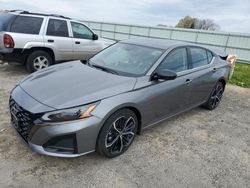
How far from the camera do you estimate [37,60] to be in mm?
6391

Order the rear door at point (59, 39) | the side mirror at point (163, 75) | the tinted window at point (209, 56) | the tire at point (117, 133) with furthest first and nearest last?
the rear door at point (59, 39)
the tinted window at point (209, 56)
the side mirror at point (163, 75)
the tire at point (117, 133)

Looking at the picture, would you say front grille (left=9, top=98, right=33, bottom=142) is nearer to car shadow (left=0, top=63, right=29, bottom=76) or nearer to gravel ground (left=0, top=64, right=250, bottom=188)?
gravel ground (left=0, top=64, right=250, bottom=188)

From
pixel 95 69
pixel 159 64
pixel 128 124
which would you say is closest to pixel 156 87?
pixel 159 64

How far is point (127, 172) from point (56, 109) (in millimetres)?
1128

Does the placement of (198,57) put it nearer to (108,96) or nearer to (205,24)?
(108,96)

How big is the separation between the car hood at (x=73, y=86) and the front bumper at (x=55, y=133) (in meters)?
0.18

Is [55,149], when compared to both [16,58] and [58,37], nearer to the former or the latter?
[16,58]

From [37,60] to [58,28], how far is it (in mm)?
1123

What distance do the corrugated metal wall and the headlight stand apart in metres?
12.9

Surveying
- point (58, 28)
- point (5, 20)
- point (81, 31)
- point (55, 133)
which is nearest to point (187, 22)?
point (81, 31)

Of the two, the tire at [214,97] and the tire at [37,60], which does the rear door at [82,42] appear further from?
the tire at [214,97]

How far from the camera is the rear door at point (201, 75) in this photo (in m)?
4.16

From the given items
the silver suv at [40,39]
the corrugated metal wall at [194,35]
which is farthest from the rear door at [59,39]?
the corrugated metal wall at [194,35]

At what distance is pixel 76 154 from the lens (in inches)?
103
